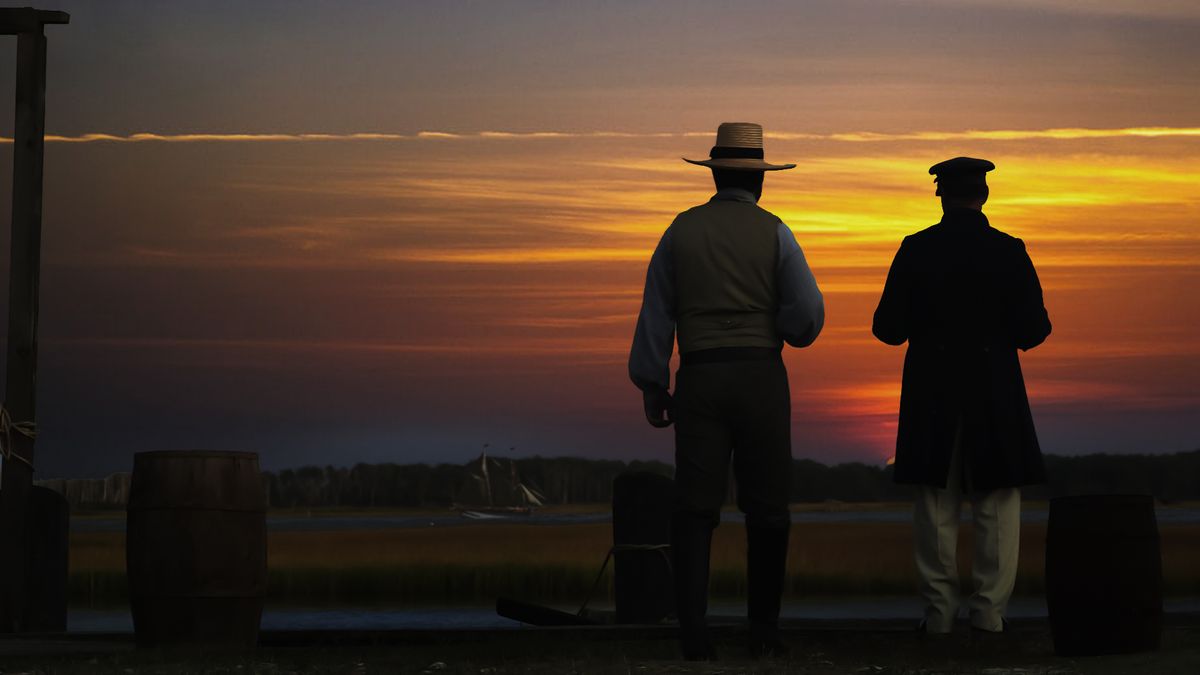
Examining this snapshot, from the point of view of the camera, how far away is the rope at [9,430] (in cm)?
1015

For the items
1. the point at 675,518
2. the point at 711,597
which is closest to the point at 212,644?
the point at 675,518

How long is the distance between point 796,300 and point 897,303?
94 cm

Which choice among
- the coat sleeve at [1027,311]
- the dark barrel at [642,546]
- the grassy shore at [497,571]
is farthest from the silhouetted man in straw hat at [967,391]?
the grassy shore at [497,571]

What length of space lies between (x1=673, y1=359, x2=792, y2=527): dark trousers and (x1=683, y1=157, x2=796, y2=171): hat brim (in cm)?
83

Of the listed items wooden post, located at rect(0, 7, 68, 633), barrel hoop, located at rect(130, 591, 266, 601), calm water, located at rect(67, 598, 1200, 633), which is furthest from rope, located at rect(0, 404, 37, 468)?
calm water, located at rect(67, 598, 1200, 633)

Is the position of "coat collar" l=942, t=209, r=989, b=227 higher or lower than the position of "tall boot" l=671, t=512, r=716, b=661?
higher

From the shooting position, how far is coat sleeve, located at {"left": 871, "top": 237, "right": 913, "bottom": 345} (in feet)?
26.5

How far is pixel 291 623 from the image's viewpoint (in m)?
17.5

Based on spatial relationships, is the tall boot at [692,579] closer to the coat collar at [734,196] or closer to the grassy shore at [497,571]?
the coat collar at [734,196]

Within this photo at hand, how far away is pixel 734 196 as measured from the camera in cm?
751

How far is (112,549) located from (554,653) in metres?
17.0

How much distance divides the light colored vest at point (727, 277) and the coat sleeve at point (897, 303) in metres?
0.85

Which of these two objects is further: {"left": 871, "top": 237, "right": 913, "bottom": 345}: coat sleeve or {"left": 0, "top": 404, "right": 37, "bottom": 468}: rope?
{"left": 0, "top": 404, "right": 37, "bottom": 468}: rope

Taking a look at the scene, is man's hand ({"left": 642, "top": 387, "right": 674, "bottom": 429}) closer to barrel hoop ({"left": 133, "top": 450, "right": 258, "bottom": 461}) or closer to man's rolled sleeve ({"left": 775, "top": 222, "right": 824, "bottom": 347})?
man's rolled sleeve ({"left": 775, "top": 222, "right": 824, "bottom": 347})
